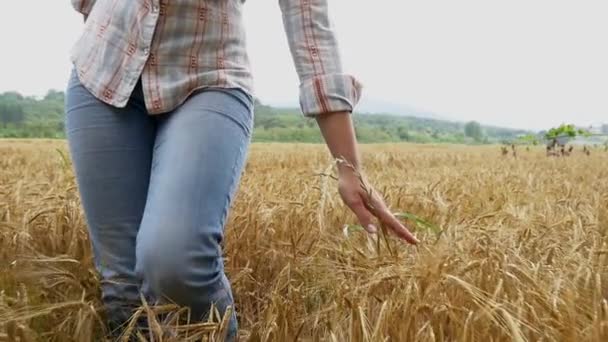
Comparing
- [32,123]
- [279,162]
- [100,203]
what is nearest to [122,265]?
[100,203]

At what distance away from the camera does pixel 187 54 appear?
1659mm

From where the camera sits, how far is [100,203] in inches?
63.6

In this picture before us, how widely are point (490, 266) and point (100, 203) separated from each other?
83 cm

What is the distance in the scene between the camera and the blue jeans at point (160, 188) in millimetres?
1354

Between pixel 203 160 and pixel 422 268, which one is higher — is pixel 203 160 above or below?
above

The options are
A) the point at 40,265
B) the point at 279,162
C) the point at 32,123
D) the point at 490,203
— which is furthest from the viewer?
the point at 32,123

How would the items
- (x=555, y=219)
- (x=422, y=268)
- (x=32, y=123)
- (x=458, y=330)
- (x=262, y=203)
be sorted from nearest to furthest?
(x=458, y=330), (x=422, y=268), (x=555, y=219), (x=262, y=203), (x=32, y=123)

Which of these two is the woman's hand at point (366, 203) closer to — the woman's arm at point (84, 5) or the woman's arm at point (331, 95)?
the woman's arm at point (331, 95)

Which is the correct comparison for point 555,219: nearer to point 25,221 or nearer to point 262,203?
point 262,203

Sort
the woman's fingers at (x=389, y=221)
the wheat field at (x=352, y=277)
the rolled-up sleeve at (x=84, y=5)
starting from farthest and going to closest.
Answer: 1. the rolled-up sleeve at (x=84, y=5)
2. the woman's fingers at (x=389, y=221)
3. the wheat field at (x=352, y=277)

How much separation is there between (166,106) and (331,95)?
0.36 m

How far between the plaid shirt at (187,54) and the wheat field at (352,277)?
0.22 meters

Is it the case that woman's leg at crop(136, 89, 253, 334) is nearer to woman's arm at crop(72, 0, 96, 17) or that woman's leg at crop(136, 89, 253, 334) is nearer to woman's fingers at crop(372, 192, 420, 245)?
woman's fingers at crop(372, 192, 420, 245)

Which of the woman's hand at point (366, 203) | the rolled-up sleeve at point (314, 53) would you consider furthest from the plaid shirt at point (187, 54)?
the woman's hand at point (366, 203)
